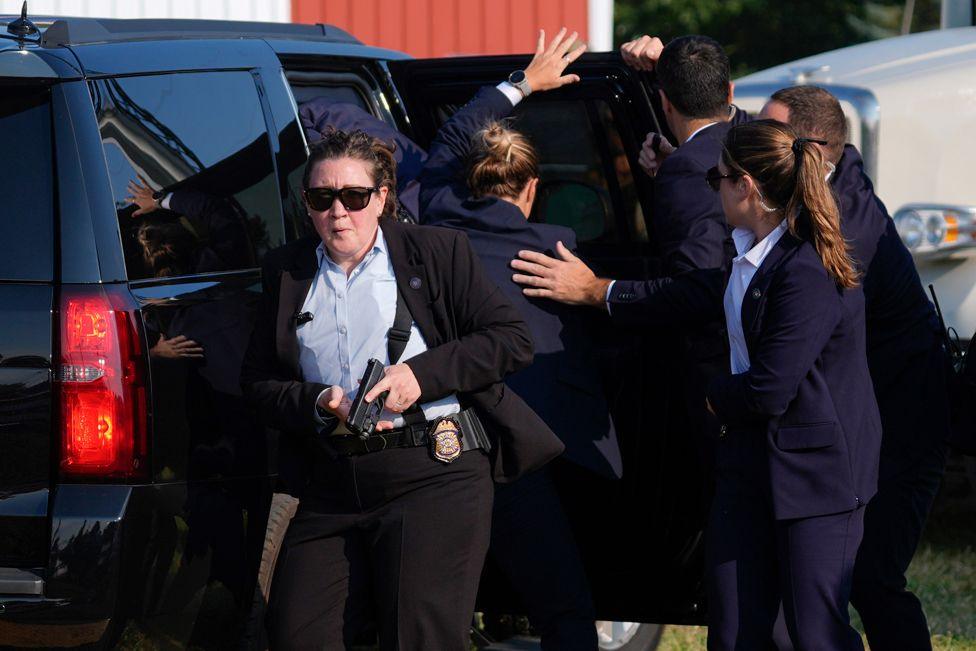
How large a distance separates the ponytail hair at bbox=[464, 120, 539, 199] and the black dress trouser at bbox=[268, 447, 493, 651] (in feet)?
2.73

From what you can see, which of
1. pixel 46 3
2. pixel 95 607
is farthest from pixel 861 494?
pixel 46 3

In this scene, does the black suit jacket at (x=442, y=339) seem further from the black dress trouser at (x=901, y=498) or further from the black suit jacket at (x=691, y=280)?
the black dress trouser at (x=901, y=498)

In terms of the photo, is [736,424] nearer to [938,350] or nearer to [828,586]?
[828,586]

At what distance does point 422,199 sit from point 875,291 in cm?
123

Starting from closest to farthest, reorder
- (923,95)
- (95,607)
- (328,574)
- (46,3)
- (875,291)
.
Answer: (95,607) < (328,574) < (875,291) < (923,95) < (46,3)

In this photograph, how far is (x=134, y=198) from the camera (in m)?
3.05

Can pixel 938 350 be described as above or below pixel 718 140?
below

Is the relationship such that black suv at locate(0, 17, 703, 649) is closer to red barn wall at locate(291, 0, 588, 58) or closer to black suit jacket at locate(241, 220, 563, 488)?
black suit jacket at locate(241, 220, 563, 488)

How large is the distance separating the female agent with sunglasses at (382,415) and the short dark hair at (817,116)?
100 cm

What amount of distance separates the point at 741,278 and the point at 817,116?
0.65 m

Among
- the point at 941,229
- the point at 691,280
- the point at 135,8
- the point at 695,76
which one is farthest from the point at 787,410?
the point at 135,8

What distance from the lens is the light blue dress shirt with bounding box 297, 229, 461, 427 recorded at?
305 centimetres

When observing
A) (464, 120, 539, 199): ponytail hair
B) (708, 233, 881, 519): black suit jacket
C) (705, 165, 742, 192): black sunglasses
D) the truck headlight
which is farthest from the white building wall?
(708, 233, 881, 519): black suit jacket

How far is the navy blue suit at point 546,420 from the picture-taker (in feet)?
11.5
